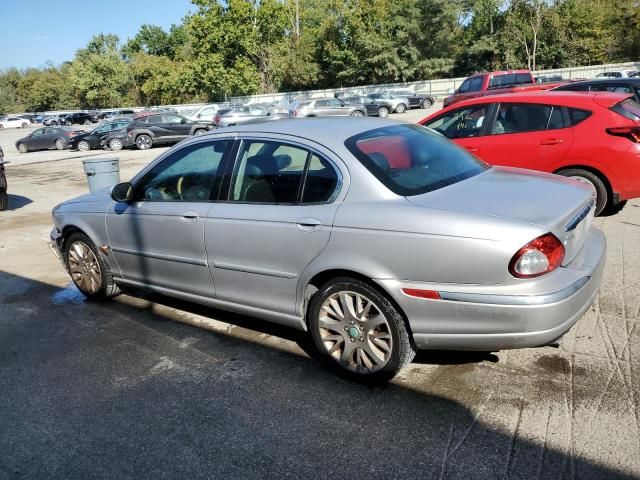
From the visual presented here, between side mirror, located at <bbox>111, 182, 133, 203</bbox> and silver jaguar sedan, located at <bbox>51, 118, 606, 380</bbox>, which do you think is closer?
silver jaguar sedan, located at <bbox>51, 118, 606, 380</bbox>

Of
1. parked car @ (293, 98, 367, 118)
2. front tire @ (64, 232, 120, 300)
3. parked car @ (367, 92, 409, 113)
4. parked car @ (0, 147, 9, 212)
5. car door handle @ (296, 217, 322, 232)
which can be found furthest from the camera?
parked car @ (367, 92, 409, 113)

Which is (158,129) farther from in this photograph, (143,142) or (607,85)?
(607,85)

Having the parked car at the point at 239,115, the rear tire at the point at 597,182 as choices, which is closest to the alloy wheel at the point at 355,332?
the rear tire at the point at 597,182

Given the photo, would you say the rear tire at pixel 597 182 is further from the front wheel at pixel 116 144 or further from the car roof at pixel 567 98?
the front wheel at pixel 116 144

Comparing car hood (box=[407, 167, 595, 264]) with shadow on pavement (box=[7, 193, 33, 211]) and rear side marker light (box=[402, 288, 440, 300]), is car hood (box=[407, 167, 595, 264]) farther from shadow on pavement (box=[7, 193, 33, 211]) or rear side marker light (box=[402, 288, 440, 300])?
shadow on pavement (box=[7, 193, 33, 211])

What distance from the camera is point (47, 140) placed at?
28.4 metres

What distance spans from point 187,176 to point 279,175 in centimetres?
97

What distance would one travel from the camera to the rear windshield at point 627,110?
623 cm

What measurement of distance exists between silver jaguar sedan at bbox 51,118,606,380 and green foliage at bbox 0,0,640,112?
5126 centimetres

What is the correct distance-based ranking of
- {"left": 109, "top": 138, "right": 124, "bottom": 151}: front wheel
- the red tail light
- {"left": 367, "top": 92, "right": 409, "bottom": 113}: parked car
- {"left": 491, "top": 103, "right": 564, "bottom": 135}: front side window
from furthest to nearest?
{"left": 367, "top": 92, "right": 409, "bottom": 113}: parked car
{"left": 109, "top": 138, "right": 124, "bottom": 151}: front wheel
{"left": 491, "top": 103, "right": 564, "bottom": 135}: front side window
the red tail light

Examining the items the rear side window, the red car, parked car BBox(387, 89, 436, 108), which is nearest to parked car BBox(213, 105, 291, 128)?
parked car BBox(387, 89, 436, 108)

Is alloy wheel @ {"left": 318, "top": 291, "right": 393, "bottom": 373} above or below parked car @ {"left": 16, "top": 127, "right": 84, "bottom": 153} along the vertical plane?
below

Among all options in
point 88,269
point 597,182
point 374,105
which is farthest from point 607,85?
point 374,105

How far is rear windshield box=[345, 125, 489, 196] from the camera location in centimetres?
335
